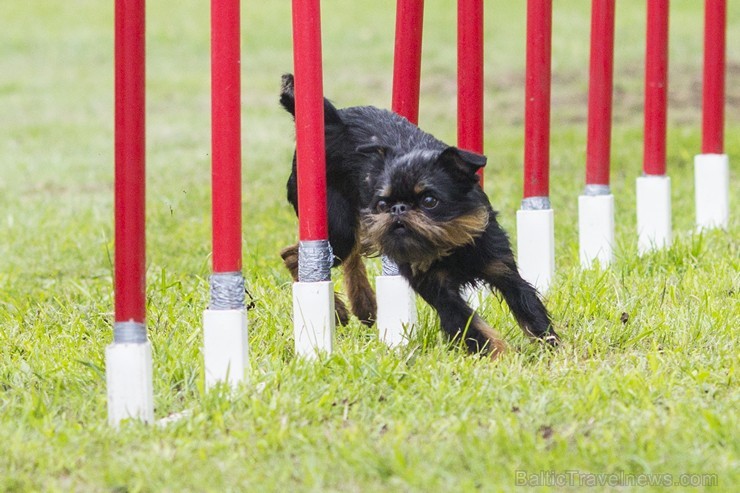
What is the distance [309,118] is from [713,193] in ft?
10.0

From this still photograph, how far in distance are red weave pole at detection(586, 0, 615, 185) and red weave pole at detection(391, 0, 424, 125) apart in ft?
3.86

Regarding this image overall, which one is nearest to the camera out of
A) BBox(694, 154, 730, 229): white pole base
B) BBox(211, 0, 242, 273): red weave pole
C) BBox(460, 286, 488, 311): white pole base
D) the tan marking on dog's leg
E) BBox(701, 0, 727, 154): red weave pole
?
BBox(211, 0, 242, 273): red weave pole

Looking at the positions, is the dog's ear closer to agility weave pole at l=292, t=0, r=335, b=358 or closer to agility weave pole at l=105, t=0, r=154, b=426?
agility weave pole at l=292, t=0, r=335, b=358

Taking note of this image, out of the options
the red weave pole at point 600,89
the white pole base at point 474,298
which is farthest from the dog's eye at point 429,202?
the red weave pole at point 600,89

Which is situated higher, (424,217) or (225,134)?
(225,134)

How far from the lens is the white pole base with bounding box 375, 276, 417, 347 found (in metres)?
4.51

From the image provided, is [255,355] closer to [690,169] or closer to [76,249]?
[76,249]

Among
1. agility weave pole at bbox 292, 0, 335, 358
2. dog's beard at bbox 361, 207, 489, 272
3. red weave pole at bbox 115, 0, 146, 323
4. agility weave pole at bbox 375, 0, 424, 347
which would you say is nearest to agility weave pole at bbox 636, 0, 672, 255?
agility weave pole at bbox 375, 0, 424, 347

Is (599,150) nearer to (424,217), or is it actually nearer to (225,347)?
(424,217)

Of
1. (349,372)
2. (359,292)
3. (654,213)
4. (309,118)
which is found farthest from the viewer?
(654,213)

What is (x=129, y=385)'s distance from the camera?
3.54 meters

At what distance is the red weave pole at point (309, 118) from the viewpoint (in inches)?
161

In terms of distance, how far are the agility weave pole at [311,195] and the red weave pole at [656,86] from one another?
8.10 feet

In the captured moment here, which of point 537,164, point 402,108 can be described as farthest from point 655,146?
point 402,108
